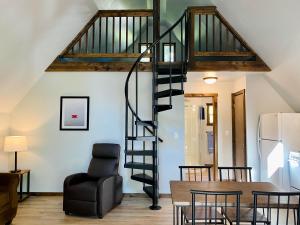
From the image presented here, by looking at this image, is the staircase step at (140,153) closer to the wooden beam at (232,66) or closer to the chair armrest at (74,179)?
the chair armrest at (74,179)

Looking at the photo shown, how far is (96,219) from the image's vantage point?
380 centimetres

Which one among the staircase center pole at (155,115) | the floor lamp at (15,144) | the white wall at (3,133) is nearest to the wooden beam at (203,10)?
the staircase center pole at (155,115)

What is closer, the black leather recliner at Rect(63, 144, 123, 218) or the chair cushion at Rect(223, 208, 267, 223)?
the chair cushion at Rect(223, 208, 267, 223)

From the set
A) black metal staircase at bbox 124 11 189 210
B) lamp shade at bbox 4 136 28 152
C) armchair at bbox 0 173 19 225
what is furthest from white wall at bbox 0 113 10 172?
black metal staircase at bbox 124 11 189 210

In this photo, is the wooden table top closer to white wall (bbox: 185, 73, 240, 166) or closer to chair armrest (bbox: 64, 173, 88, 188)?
chair armrest (bbox: 64, 173, 88, 188)

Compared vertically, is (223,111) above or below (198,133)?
above

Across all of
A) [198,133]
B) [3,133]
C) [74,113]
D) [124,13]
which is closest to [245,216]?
[74,113]

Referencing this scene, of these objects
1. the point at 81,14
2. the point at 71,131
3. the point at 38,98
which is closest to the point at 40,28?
the point at 81,14

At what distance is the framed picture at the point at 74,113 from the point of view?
5016mm

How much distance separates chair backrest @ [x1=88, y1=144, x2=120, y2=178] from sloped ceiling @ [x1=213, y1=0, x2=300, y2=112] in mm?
3115

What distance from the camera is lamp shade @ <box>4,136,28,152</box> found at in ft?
14.8

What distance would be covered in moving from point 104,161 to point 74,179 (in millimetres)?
606

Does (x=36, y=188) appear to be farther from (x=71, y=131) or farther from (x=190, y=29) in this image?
(x=190, y=29)

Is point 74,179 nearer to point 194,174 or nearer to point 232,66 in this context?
point 194,174
